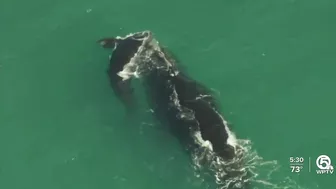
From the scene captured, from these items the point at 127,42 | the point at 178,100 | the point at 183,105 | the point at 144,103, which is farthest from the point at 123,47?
the point at 183,105

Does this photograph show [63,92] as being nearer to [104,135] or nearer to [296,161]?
[104,135]

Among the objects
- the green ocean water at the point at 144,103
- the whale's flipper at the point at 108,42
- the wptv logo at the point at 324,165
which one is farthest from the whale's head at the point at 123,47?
the wptv logo at the point at 324,165

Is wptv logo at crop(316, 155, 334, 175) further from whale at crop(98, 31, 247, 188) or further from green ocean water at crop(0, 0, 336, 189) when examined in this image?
whale at crop(98, 31, 247, 188)

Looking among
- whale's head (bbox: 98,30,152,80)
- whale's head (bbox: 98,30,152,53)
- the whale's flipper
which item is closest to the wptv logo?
whale's head (bbox: 98,30,152,80)

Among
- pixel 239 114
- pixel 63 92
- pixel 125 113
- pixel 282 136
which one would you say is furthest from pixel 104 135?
pixel 282 136

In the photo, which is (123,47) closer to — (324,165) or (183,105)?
(183,105)

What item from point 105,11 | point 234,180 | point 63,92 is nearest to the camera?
point 234,180
